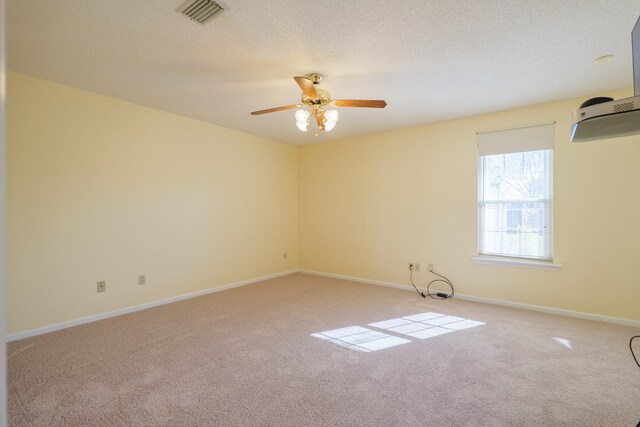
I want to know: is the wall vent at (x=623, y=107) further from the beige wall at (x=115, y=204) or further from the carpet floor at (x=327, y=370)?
the beige wall at (x=115, y=204)

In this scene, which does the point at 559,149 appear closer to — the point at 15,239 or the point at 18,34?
the point at 18,34

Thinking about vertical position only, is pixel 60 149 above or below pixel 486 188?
A: above

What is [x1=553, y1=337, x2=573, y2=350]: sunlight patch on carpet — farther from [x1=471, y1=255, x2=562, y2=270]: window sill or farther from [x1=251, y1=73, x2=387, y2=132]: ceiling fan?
[x1=251, y1=73, x2=387, y2=132]: ceiling fan

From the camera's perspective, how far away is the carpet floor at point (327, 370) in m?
1.73

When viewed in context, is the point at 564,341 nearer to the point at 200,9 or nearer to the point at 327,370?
the point at 327,370

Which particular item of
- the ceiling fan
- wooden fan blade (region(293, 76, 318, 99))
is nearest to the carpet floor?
the ceiling fan

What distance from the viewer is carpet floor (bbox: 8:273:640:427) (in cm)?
173

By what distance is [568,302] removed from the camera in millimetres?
3379

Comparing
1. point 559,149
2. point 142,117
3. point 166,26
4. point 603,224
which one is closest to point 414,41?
point 166,26

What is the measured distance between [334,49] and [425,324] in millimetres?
2788

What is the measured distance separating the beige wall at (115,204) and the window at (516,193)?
3460 mm

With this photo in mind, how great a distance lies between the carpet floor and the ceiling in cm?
245

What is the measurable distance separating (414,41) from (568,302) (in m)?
3.36

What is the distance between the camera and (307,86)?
2.35m
